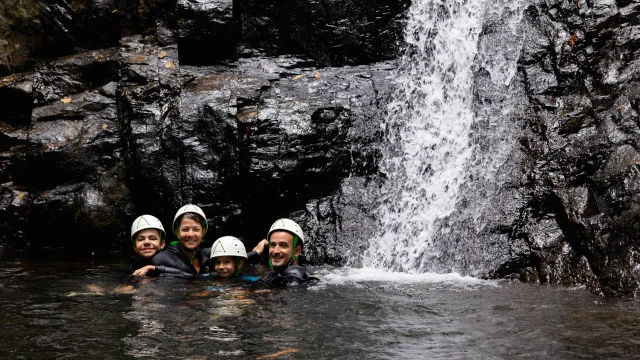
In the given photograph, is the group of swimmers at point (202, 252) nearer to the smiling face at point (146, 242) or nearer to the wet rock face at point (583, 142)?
the smiling face at point (146, 242)

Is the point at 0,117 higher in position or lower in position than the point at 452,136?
higher

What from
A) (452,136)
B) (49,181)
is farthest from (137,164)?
(452,136)

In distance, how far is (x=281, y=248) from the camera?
7.52 metres

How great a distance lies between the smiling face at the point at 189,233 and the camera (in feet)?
27.0

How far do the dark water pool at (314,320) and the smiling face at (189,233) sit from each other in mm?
700

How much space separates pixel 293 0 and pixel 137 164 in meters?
4.72

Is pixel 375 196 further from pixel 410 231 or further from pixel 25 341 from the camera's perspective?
pixel 25 341

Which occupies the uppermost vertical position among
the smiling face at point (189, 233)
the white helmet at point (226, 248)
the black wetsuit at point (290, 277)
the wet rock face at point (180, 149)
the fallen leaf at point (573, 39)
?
the fallen leaf at point (573, 39)

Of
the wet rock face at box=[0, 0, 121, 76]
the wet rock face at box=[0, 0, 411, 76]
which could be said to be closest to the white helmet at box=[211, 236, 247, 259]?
the wet rock face at box=[0, 0, 411, 76]

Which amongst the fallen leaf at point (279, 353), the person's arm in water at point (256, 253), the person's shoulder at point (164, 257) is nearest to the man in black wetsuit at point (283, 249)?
the person's arm in water at point (256, 253)

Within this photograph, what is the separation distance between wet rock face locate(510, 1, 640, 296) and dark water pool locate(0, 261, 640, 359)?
70 cm

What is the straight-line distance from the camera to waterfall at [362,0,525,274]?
9086 mm

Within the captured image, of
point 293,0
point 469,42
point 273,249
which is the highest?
point 293,0

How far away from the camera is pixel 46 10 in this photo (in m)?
13.1
